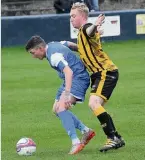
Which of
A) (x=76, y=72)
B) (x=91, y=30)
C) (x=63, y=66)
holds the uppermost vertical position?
(x=91, y=30)

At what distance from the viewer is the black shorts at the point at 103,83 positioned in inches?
378

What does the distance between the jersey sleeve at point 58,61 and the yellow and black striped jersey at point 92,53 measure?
308 mm

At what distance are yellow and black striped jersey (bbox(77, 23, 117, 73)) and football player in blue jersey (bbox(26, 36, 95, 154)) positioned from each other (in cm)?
16

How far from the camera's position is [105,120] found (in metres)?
9.52

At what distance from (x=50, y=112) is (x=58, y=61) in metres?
3.62

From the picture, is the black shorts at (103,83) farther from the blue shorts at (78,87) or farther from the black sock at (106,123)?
the black sock at (106,123)

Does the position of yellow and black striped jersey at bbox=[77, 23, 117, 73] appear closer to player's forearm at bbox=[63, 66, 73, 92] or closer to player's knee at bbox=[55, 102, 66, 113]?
player's forearm at bbox=[63, 66, 73, 92]

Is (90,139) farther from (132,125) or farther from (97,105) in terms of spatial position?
(132,125)

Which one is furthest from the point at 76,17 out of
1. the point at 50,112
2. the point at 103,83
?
the point at 50,112

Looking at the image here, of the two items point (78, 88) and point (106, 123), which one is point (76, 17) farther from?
point (106, 123)

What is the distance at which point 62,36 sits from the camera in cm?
2427

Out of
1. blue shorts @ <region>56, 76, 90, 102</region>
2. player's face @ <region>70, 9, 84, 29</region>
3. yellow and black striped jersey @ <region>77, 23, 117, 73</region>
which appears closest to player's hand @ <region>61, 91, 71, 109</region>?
blue shorts @ <region>56, 76, 90, 102</region>

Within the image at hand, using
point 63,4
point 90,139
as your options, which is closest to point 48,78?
point 90,139

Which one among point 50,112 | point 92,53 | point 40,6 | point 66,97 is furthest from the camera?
point 40,6
